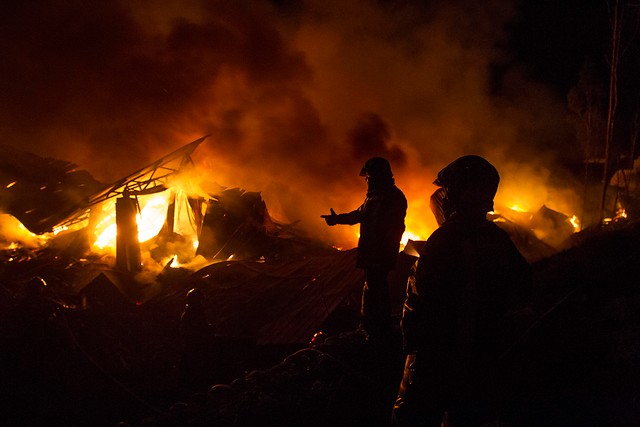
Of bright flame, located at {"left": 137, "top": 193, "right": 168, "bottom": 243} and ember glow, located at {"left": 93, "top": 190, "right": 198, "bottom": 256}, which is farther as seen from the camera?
bright flame, located at {"left": 137, "top": 193, "right": 168, "bottom": 243}

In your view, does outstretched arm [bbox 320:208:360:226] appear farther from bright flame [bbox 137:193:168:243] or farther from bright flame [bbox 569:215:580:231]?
bright flame [bbox 569:215:580:231]

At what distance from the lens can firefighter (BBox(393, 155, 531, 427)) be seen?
7.50ft

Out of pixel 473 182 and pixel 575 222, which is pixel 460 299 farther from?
pixel 575 222

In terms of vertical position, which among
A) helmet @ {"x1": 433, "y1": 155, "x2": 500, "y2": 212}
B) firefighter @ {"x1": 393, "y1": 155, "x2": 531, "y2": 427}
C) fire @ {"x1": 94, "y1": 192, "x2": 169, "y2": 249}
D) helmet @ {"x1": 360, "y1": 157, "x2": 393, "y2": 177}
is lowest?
firefighter @ {"x1": 393, "y1": 155, "x2": 531, "y2": 427}

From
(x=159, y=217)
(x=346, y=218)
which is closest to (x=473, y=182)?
(x=346, y=218)

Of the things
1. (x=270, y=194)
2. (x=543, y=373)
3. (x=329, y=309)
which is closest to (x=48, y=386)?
(x=329, y=309)

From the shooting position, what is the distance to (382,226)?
4906mm

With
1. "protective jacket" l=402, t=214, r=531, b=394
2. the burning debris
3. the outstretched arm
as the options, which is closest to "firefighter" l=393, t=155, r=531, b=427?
"protective jacket" l=402, t=214, r=531, b=394

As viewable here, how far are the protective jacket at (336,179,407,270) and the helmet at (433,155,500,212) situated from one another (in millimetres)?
2519

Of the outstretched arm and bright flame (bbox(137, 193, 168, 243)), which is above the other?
bright flame (bbox(137, 193, 168, 243))

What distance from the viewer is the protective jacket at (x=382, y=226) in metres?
4.89

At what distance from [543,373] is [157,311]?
294 inches

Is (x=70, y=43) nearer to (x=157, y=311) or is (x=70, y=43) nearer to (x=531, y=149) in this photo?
(x=157, y=311)

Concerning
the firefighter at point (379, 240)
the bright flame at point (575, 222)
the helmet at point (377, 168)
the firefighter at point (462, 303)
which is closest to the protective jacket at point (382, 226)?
the firefighter at point (379, 240)
